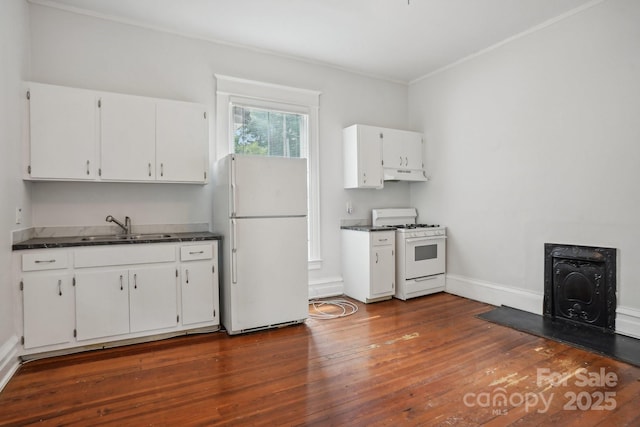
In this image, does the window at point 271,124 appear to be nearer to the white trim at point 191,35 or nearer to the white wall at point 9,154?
the white trim at point 191,35

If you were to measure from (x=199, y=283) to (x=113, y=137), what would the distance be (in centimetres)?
151

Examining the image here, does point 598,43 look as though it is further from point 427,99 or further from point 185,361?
point 185,361

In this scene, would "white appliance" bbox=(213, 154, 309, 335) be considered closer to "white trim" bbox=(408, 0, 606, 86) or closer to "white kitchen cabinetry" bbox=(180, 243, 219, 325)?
"white kitchen cabinetry" bbox=(180, 243, 219, 325)

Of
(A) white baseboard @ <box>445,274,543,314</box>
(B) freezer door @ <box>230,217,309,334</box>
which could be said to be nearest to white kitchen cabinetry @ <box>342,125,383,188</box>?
(B) freezer door @ <box>230,217,309,334</box>

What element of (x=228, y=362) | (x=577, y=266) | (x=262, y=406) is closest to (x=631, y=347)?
(x=577, y=266)

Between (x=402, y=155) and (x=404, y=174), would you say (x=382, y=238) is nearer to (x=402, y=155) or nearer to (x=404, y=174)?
(x=404, y=174)

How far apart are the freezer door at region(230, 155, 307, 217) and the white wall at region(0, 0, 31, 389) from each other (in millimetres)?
1607

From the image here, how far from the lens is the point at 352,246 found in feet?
15.1

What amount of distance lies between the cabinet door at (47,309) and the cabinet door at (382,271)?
3.01 metres

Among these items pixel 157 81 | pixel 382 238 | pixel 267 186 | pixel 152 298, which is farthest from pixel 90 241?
pixel 382 238

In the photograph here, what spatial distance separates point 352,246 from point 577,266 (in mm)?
2357

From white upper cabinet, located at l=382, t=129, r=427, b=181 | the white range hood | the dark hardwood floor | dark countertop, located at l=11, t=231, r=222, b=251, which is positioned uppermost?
white upper cabinet, located at l=382, t=129, r=427, b=181

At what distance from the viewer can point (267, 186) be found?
11.1 feet

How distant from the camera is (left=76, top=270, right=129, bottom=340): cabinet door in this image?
9.45 ft
